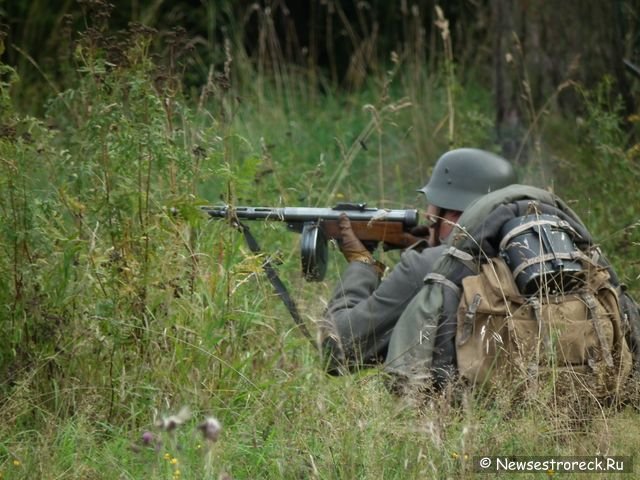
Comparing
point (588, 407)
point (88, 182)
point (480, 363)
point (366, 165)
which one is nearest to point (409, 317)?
point (480, 363)

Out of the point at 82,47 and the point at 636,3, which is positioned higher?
the point at 82,47

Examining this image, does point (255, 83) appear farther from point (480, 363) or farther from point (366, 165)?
point (480, 363)

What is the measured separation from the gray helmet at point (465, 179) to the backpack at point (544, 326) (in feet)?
2.29

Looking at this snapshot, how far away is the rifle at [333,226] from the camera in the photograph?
510cm

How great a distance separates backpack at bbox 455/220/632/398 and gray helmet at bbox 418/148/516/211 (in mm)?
697

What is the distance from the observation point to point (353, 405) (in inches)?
163

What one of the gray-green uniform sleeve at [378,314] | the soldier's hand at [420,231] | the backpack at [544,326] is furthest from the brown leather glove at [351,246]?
the backpack at [544,326]

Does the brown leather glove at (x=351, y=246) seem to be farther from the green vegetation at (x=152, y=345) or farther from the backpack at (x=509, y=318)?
the backpack at (x=509, y=318)

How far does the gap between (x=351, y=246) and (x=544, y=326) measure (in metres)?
1.12

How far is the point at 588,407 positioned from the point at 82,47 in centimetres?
221

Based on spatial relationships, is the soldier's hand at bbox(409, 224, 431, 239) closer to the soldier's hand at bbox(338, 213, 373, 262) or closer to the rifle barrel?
the rifle barrel

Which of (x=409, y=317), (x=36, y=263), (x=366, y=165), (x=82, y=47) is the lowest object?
(x=366, y=165)

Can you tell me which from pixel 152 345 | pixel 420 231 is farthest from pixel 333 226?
pixel 152 345

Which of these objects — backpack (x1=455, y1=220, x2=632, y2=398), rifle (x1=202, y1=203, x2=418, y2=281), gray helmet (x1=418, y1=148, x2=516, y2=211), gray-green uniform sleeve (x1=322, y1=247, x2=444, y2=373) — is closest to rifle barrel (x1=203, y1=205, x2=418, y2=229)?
rifle (x1=202, y1=203, x2=418, y2=281)
